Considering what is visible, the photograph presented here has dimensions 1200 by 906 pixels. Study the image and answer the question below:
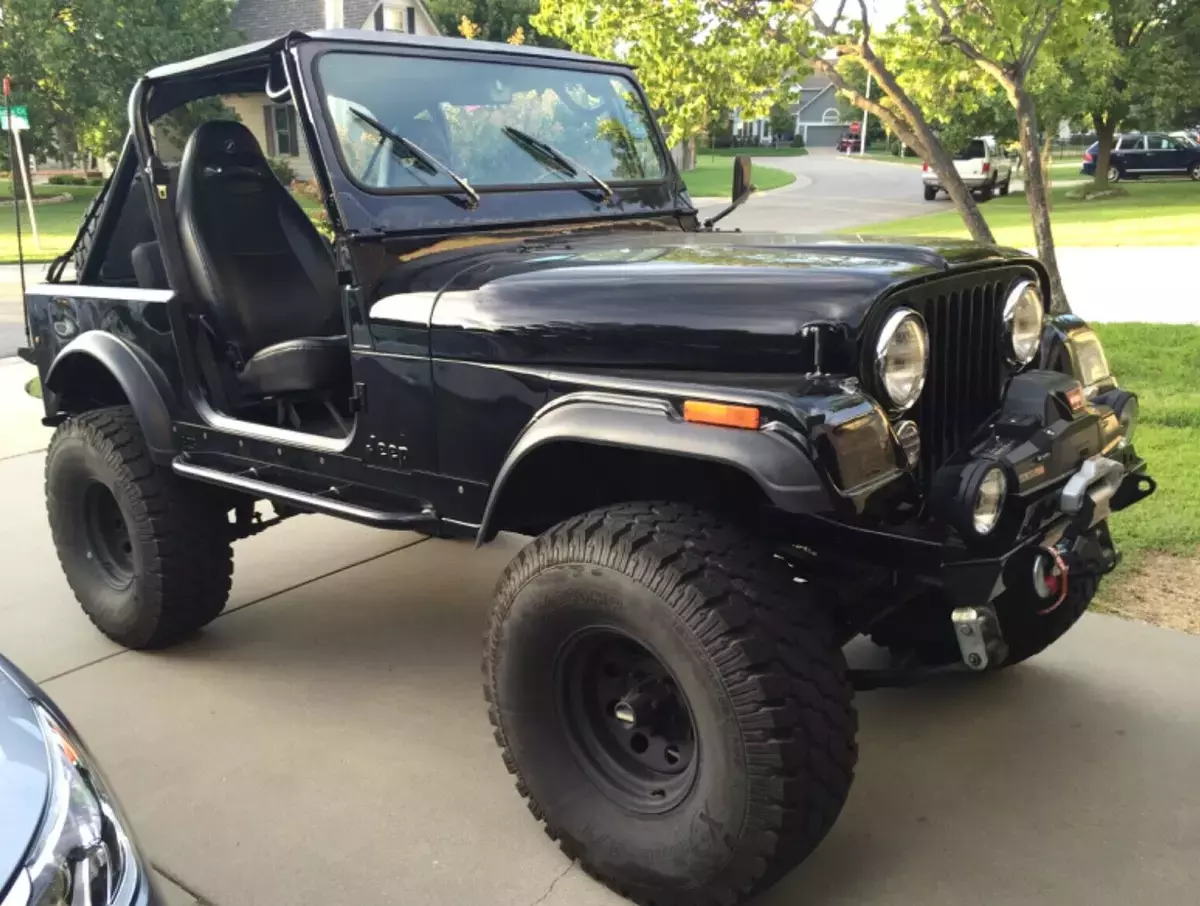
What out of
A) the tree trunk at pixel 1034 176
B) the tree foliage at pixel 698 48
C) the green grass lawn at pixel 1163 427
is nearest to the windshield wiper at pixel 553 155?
the green grass lawn at pixel 1163 427

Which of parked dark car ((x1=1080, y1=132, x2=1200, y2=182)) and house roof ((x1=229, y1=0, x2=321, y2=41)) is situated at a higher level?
house roof ((x1=229, y1=0, x2=321, y2=41))

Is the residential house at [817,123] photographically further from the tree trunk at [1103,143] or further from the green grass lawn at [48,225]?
the green grass lawn at [48,225]

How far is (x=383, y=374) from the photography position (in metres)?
2.93

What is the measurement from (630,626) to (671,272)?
83 cm

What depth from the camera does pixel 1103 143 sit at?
2908 centimetres

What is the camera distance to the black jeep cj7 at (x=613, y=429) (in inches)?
88.9

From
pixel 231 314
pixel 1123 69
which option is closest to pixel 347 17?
pixel 1123 69

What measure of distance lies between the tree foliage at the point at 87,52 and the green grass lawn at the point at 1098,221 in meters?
21.2

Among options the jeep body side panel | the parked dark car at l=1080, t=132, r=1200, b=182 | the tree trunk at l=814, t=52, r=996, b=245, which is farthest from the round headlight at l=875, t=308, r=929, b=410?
the parked dark car at l=1080, t=132, r=1200, b=182

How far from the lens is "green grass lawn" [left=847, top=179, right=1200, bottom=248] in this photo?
56.2 feet

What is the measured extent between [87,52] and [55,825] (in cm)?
3389

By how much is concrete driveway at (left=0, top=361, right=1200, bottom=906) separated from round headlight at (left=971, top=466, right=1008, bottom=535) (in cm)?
89

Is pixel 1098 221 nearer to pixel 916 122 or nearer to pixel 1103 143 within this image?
pixel 1103 143

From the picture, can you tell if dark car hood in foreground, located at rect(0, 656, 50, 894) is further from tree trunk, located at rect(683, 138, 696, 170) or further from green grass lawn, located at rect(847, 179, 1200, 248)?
green grass lawn, located at rect(847, 179, 1200, 248)
